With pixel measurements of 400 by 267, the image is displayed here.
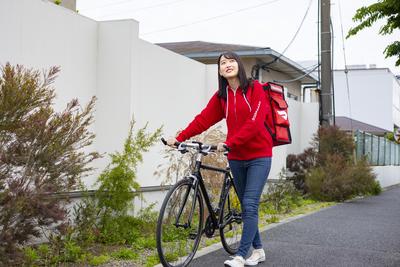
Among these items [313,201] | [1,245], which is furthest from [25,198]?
[313,201]

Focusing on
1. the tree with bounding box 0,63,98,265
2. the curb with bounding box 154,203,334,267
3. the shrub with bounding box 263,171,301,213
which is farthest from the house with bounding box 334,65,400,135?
the tree with bounding box 0,63,98,265

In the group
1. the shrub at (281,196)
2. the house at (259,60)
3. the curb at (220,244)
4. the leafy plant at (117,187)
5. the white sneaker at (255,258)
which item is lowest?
the curb at (220,244)

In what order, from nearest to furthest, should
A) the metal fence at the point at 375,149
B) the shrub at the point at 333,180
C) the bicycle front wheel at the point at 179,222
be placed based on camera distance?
the bicycle front wheel at the point at 179,222
the shrub at the point at 333,180
the metal fence at the point at 375,149

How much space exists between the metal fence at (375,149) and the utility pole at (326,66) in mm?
2675

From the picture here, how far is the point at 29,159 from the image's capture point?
14.6 feet

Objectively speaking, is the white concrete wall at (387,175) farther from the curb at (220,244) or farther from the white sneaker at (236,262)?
the white sneaker at (236,262)

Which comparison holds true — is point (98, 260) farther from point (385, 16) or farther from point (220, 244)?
point (385, 16)

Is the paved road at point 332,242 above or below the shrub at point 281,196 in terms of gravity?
below

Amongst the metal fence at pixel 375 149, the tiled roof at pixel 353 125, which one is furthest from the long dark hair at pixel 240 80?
the tiled roof at pixel 353 125

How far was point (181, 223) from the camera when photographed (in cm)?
523

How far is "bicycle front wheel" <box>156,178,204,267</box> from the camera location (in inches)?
197

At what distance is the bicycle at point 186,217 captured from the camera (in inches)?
199

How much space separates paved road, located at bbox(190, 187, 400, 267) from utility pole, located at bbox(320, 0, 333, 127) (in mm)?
5446

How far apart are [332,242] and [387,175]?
20109 mm
